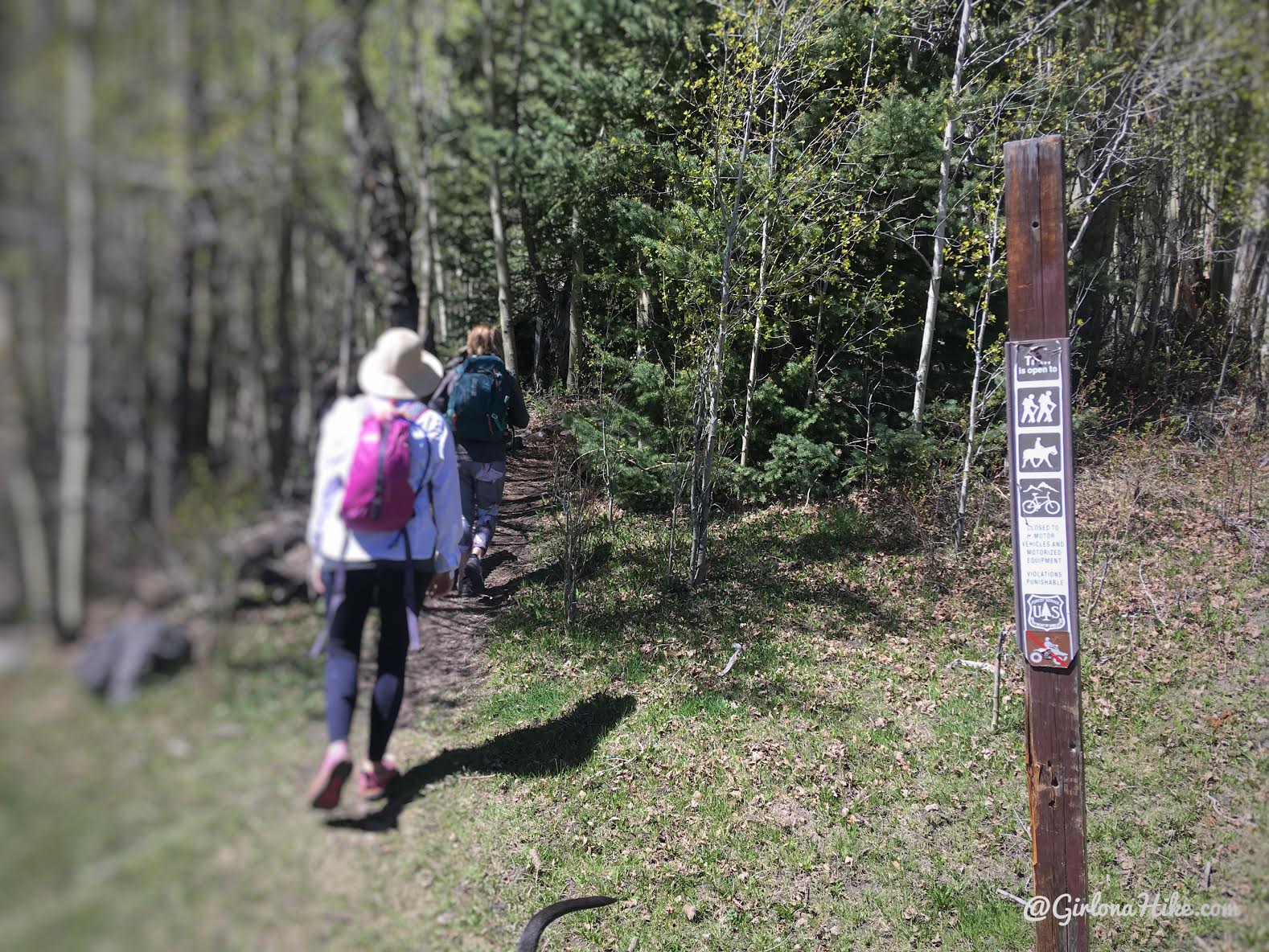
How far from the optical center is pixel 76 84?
112 centimetres

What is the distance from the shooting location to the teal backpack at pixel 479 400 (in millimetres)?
2629

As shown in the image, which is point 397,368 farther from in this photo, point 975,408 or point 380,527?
point 975,408

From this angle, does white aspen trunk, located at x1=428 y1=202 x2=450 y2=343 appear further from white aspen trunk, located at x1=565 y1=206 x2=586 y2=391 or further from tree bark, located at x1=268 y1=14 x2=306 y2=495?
white aspen trunk, located at x1=565 y1=206 x2=586 y2=391

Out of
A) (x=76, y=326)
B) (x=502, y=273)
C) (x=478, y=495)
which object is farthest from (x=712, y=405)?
(x=76, y=326)

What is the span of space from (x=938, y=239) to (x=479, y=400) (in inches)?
245

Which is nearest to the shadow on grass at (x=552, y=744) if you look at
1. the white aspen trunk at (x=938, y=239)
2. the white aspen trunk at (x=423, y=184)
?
the white aspen trunk at (x=423, y=184)

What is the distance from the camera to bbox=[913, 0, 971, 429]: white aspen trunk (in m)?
6.05

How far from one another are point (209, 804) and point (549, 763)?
3.84 meters

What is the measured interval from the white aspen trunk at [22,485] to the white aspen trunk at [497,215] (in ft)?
5.37

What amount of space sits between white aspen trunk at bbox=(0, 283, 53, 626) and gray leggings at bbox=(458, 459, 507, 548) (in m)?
1.73

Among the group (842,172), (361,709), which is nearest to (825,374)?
(842,172)

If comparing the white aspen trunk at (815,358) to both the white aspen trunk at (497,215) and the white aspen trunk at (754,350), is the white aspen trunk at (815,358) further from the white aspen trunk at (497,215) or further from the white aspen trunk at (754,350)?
the white aspen trunk at (497,215)

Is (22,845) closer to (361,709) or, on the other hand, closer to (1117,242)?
(361,709)

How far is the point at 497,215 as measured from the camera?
280 cm
